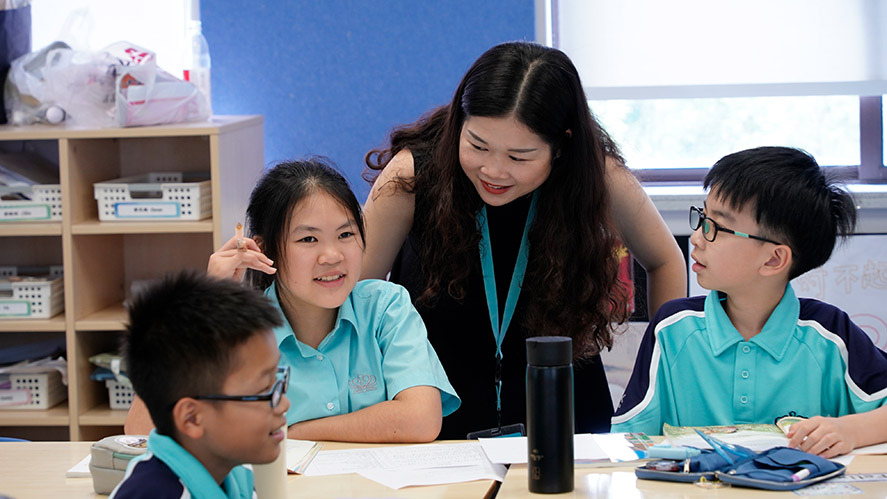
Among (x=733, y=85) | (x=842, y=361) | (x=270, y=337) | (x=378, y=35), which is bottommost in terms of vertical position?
(x=842, y=361)

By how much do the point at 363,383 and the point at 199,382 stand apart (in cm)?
68

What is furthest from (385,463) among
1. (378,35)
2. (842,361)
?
(378,35)

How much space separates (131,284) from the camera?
3.29m

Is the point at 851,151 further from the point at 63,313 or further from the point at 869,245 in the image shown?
the point at 63,313

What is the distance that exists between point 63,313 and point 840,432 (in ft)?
8.03

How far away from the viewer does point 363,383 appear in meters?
1.75

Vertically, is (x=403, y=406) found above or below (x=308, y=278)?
below

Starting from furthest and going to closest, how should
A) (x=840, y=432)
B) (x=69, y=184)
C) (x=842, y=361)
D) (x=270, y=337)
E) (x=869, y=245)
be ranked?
(x=869, y=245) < (x=69, y=184) < (x=842, y=361) < (x=840, y=432) < (x=270, y=337)

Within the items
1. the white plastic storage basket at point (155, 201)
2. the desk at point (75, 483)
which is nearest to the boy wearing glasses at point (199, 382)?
the desk at point (75, 483)

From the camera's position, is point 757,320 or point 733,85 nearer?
point 757,320

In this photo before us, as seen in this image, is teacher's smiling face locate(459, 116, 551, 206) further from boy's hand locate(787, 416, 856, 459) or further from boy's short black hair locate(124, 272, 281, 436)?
boy's short black hair locate(124, 272, 281, 436)

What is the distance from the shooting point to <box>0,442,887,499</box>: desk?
4.29 feet

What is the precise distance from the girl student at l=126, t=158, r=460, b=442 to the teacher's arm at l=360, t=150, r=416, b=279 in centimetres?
22

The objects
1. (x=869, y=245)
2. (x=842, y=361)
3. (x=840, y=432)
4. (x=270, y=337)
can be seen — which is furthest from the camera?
(x=869, y=245)
